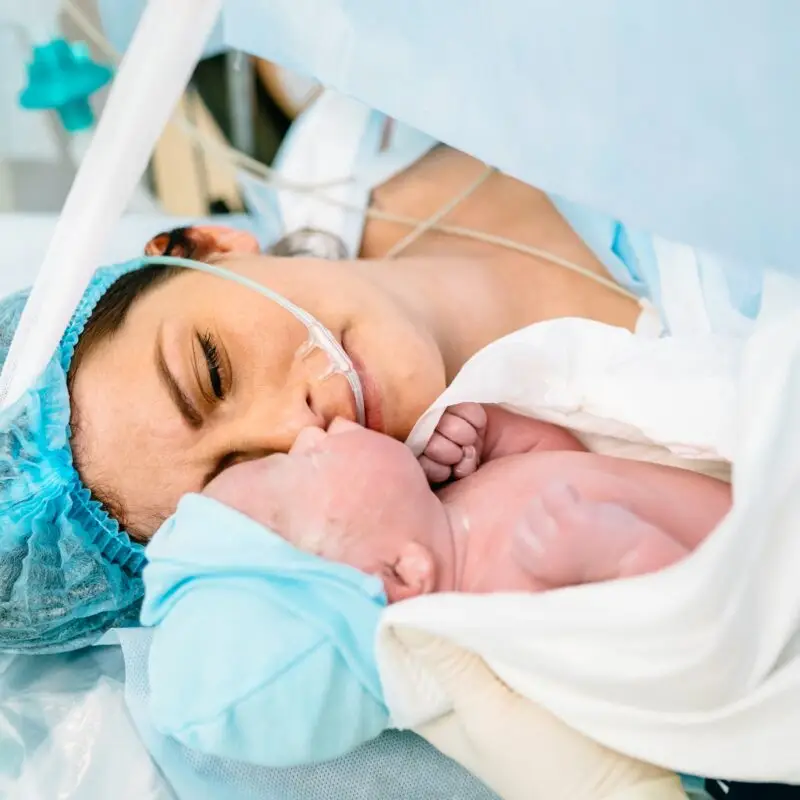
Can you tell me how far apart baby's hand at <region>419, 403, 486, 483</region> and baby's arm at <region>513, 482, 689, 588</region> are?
261 mm

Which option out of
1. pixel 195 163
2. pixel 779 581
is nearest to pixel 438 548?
pixel 779 581

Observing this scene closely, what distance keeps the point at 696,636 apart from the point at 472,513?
0.97 feet

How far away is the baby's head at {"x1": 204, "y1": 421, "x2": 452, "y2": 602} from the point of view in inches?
36.4

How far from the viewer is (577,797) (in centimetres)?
84

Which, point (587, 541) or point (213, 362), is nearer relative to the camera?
point (587, 541)

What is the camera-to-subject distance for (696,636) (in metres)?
0.79

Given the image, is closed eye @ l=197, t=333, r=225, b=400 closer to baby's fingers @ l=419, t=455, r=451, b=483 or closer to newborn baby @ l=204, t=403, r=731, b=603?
newborn baby @ l=204, t=403, r=731, b=603

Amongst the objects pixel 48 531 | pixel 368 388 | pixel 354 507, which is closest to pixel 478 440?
pixel 368 388

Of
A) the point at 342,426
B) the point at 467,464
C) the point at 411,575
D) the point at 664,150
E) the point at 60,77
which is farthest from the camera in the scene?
the point at 60,77

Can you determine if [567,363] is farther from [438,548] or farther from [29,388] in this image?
[29,388]

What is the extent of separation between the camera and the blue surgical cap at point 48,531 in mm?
1026

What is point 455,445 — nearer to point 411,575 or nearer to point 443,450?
point 443,450

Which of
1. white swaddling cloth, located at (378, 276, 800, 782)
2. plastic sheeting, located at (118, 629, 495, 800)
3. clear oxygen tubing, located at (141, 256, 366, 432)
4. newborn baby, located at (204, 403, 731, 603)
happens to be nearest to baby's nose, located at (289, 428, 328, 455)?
newborn baby, located at (204, 403, 731, 603)

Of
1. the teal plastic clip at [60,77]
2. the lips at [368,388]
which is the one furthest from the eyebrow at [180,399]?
the teal plastic clip at [60,77]
